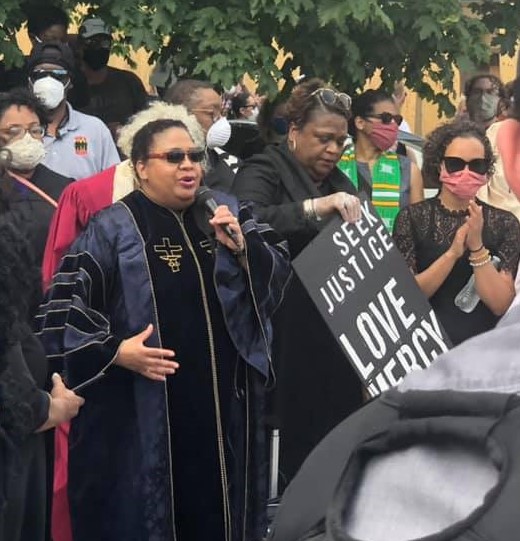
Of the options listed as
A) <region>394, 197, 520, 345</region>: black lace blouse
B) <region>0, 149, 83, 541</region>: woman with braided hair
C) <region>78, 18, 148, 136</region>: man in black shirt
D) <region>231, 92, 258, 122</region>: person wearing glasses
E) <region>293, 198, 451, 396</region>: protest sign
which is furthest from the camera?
<region>231, 92, 258, 122</region>: person wearing glasses

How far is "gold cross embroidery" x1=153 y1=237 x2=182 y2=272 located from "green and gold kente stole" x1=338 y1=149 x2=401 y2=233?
198 cm

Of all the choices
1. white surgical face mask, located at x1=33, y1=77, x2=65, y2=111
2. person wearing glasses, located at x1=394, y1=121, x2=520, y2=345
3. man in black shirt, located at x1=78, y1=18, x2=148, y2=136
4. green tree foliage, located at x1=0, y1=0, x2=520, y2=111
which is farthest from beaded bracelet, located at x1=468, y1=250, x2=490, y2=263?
man in black shirt, located at x1=78, y1=18, x2=148, y2=136

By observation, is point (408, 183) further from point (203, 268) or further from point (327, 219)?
point (203, 268)

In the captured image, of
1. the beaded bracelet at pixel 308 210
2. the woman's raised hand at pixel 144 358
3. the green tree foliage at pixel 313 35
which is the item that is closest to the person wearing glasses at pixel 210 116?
the green tree foliage at pixel 313 35

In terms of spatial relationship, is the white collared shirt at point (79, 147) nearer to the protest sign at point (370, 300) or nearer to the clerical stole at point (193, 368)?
the protest sign at point (370, 300)

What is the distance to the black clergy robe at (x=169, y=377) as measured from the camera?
14.5 ft

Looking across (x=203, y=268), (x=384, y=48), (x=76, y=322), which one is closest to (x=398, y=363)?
(x=203, y=268)

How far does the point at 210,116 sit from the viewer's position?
6.30 m

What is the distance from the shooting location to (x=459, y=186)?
5547 millimetres

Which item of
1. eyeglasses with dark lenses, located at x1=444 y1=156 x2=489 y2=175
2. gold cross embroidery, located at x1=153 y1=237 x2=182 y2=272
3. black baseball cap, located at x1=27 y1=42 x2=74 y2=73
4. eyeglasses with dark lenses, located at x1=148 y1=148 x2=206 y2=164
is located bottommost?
gold cross embroidery, located at x1=153 y1=237 x2=182 y2=272

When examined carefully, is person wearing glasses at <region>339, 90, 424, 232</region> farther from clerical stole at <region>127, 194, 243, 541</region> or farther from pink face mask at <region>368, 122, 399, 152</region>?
clerical stole at <region>127, 194, 243, 541</region>

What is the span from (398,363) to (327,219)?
0.62 meters

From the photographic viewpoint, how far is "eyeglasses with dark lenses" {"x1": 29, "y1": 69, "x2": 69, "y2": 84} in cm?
654

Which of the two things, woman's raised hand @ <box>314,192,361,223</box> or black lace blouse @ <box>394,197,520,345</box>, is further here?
black lace blouse @ <box>394,197,520,345</box>
